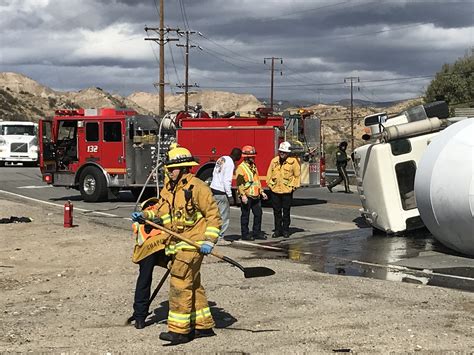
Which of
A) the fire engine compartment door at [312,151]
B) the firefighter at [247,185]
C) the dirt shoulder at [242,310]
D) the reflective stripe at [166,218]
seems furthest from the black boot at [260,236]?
the reflective stripe at [166,218]

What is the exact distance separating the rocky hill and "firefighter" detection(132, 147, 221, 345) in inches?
2145

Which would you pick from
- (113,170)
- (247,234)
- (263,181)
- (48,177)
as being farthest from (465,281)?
(48,177)

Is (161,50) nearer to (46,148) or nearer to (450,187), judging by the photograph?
(46,148)

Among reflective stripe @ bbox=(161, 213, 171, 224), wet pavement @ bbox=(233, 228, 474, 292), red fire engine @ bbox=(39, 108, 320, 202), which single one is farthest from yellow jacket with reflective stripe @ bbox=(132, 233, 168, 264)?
red fire engine @ bbox=(39, 108, 320, 202)

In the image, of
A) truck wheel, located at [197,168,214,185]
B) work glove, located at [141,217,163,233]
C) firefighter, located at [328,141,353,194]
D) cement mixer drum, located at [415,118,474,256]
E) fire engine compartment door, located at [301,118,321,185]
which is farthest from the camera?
firefighter, located at [328,141,353,194]

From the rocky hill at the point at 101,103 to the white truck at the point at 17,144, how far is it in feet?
98.0

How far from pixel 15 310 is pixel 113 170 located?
493 inches

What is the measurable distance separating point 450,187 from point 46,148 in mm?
13643

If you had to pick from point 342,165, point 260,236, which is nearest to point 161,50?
point 342,165

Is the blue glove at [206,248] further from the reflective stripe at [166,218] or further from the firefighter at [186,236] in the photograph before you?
the reflective stripe at [166,218]

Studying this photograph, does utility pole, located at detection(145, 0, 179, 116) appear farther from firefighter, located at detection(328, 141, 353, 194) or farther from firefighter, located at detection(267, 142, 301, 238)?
firefighter, located at detection(267, 142, 301, 238)

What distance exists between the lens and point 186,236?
600cm

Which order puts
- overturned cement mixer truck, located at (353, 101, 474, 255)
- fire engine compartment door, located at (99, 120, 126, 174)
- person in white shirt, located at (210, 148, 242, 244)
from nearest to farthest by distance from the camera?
1. overturned cement mixer truck, located at (353, 101, 474, 255)
2. person in white shirt, located at (210, 148, 242, 244)
3. fire engine compartment door, located at (99, 120, 126, 174)

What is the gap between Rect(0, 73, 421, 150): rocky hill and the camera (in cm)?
9431
